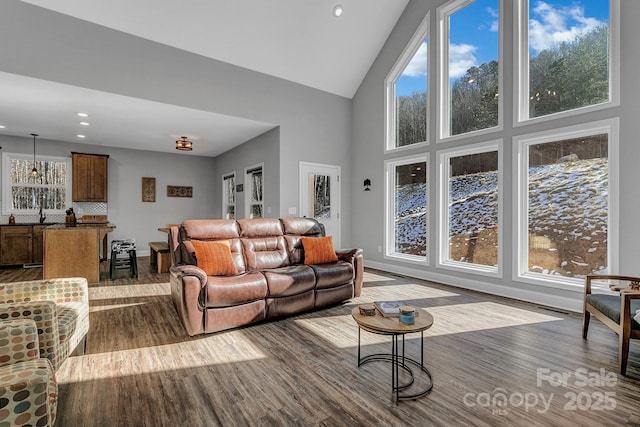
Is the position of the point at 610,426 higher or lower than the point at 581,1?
lower

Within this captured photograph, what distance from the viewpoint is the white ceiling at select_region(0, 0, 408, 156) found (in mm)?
4086

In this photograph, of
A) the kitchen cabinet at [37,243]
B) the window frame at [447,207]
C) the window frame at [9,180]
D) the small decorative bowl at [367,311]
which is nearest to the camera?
the small decorative bowl at [367,311]

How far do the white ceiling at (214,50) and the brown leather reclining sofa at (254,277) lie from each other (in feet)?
7.59

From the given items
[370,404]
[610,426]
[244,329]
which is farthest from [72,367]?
[610,426]

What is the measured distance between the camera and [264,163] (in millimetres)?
6277

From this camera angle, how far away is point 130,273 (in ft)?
18.3

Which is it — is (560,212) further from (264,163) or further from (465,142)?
(264,163)

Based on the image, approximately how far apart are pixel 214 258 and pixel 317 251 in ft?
4.29

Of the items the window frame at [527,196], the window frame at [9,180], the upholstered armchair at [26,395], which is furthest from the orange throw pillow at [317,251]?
the window frame at [9,180]

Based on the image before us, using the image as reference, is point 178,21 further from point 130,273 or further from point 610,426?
point 610,426

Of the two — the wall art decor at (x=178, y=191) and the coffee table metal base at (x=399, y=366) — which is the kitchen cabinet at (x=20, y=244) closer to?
the wall art decor at (x=178, y=191)

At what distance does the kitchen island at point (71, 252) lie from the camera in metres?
4.54

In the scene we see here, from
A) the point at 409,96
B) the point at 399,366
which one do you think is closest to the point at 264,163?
the point at 409,96

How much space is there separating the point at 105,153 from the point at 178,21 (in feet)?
14.4
